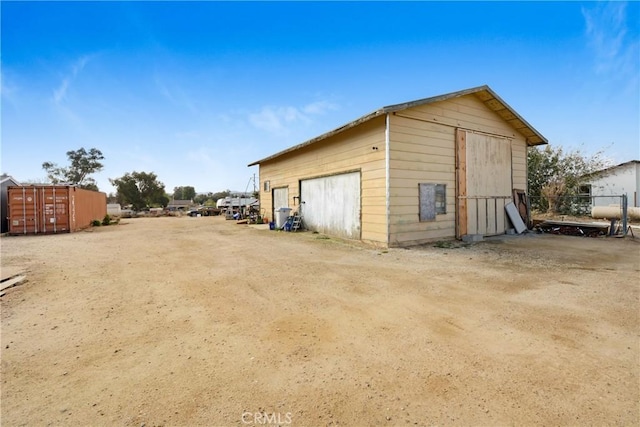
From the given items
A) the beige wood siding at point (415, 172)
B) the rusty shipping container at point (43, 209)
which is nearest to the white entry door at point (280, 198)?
the beige wood siding at point (415, 172)

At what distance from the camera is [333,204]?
11109mm

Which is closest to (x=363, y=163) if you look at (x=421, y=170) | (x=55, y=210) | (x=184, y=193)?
(x=421, y=170)

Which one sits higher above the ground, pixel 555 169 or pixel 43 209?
pixel 555 169

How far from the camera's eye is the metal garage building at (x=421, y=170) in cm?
858

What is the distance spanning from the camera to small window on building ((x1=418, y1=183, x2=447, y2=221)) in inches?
355

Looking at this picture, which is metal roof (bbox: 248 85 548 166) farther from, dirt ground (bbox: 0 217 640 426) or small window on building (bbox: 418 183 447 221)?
dirt ground (bbox: 0 217 640 426)

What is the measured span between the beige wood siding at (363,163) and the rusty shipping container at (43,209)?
11458 mm

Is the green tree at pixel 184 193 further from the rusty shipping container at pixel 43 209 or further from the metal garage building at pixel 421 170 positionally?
the metal garage building at pixel 421 170

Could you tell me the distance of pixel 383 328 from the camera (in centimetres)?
309

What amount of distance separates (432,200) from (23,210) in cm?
1772

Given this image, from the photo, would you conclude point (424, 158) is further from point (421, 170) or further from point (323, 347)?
point (323, 347)

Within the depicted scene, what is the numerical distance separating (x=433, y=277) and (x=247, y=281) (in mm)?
3374

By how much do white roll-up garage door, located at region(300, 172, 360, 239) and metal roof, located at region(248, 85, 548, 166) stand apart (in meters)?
1.63

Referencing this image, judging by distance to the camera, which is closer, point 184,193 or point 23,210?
point 23,210
